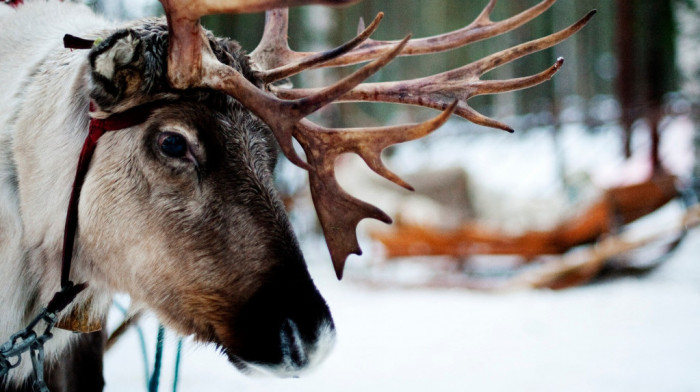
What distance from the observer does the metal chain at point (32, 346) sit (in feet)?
4.91

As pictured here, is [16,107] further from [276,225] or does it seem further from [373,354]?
[373,354]

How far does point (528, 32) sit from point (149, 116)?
1600 cm

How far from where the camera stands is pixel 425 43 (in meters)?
2.06

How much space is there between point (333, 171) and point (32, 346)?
98 centimetres

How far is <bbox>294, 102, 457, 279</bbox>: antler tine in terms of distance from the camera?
5.61 feet

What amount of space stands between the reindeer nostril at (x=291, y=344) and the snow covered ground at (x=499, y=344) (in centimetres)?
38

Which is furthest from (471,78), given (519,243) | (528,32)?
(528,32)

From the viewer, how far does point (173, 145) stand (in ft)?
4.93

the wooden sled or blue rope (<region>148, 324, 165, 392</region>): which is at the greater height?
blue rope (<region>148, 324, 165, 392</region>)

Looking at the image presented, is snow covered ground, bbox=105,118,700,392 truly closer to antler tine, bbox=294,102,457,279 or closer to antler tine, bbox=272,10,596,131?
antler tine, bbox=294,102,457,279

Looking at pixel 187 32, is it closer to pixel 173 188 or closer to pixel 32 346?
pixel 173 188

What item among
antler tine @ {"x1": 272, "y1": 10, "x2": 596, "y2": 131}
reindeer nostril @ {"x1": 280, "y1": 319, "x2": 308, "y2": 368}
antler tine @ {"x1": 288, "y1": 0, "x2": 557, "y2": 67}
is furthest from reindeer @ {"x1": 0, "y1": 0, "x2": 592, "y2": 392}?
antler tine @ {"x1": 288, "y1": 0, "x2": 557, "y2": 67}

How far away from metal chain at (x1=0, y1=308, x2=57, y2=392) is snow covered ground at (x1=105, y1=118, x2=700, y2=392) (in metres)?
0.31

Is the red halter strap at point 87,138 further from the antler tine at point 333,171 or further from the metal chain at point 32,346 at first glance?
the antler tine at point 333,171
